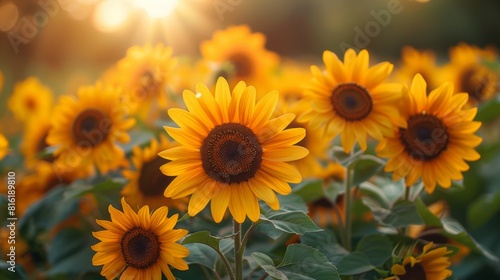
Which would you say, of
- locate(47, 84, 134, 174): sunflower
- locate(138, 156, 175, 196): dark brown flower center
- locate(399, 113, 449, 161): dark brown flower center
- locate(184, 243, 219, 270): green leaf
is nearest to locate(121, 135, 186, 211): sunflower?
locate(138, 156, 175, 196): dark brown flower center

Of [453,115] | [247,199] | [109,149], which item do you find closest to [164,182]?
[109,149]

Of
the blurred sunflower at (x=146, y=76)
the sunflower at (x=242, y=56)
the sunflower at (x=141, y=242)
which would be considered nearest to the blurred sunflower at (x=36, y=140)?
the blurred sunflower at (x=146, y=76)

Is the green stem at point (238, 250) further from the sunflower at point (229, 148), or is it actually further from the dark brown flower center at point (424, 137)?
the dark brown flower center at point (424, 137)

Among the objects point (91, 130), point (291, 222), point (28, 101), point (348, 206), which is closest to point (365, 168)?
point (348, 206)

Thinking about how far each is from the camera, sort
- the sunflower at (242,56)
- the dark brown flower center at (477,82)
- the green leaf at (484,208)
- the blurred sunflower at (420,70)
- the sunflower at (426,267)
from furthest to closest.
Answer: the blurred sunflower at (420,70)
the dark brown flower center at (477,82)
the sunflower at (242,56)
the green leaf at (484,208)
the sunflower at (426,267)

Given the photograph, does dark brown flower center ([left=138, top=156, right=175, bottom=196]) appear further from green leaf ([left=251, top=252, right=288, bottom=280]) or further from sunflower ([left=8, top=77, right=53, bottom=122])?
sunflower ([left=8, top=77, right=53, bottom=122])

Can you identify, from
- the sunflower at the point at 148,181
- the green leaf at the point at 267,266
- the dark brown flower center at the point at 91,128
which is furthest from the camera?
the dark brown flower center at the point at 91,128
